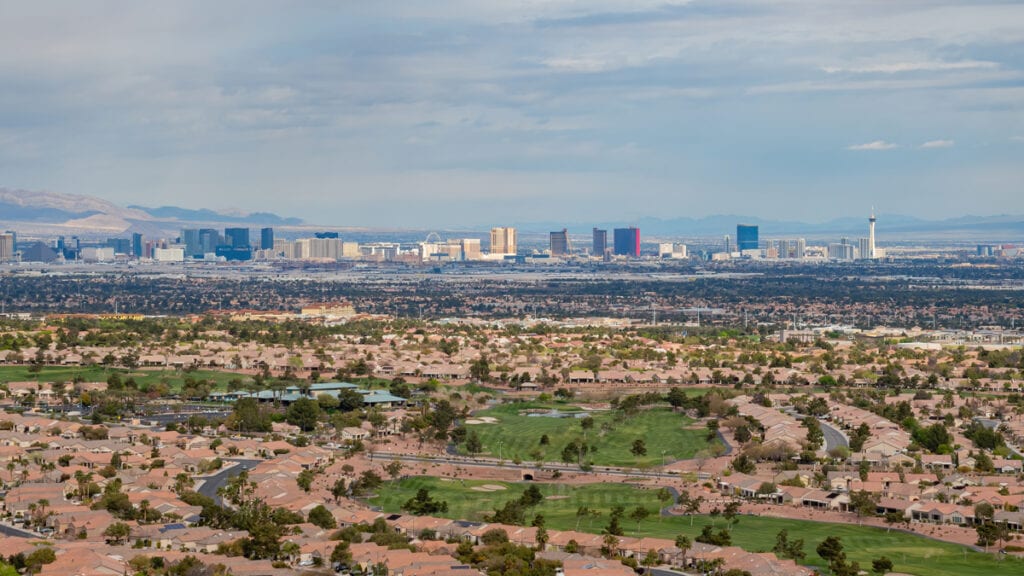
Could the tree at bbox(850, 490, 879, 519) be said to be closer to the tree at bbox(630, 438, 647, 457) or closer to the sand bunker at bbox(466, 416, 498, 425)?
the tree at bbox(630, 438, 647, 457)

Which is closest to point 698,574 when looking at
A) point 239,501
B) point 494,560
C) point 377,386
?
point 494,560

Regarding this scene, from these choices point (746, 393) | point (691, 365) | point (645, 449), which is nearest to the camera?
point (645, 449)

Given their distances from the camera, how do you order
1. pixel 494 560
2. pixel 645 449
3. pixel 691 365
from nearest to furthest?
pixel 494 560, pixel 645 449, pixel 691 365

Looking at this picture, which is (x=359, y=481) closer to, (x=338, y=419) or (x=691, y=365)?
(x=338, y=419)

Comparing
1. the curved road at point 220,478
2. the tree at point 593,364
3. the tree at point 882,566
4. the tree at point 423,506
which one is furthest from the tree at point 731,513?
the tree at point 593,364

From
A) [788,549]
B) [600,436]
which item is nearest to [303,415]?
Answer: [600,436]

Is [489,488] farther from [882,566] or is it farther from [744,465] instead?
[882,566]
